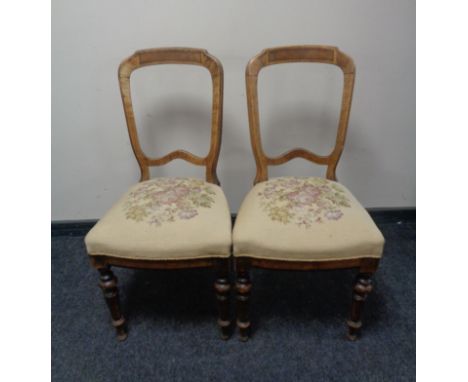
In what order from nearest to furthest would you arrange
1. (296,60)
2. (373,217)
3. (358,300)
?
(358,300), (296,60), (373,217)

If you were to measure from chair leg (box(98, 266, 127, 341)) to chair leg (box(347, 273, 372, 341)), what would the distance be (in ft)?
2.54

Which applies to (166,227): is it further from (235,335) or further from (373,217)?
(373,217)

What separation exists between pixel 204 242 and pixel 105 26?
98cm

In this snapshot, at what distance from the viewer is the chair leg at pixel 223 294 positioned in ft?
3.33

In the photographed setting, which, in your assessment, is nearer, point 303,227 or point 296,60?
point 303,227

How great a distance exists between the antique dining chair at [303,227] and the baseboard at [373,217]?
669mm

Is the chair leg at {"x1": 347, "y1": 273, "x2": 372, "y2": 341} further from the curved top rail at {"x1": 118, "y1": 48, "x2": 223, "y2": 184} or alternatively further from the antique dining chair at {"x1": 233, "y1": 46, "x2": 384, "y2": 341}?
the curved top rail at {"x1": 118, "y1": 48, "x2": 223, "y2": 184}

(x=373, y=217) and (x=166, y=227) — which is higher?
(x=166, y=227)

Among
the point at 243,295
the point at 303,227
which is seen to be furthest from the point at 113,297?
the point at 303,227

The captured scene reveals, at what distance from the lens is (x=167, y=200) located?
1.09 m

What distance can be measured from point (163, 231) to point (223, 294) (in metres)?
0.28

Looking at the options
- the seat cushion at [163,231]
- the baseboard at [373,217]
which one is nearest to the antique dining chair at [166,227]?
the seat cushion at [163,231]

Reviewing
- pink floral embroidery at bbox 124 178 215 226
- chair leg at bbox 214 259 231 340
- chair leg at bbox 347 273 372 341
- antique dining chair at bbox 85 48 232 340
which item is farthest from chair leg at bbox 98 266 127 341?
chair leg at bbox 347 273 372 341

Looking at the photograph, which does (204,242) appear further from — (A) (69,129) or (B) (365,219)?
(A) (69,129)
